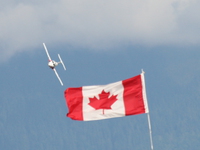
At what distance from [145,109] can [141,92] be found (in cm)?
315

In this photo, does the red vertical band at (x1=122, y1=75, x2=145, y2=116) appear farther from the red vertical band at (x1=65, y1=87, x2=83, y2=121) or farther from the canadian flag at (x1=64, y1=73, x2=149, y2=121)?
the red vertical band at (x1=65, y1=87, x2=83, y2=121)

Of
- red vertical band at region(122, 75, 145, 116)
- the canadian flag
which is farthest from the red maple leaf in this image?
red vertical band at region(122, 75, 145, 116)

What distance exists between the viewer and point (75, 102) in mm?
110312

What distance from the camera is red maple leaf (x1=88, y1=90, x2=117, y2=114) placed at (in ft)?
357

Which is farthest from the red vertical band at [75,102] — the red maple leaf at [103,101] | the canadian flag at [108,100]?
the red maple leaf at [103,101]

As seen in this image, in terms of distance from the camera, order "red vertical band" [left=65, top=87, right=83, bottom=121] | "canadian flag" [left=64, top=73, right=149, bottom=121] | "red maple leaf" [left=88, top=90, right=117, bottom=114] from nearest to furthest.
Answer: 1. "canadian flag" [left=64, top=73, right=149, bottom=121]
2. "red maple leaf" [left=88, top=90, right=117, bottom=114]
3. "red vertical band" [left=65, top=87, right=83, bottom=121]

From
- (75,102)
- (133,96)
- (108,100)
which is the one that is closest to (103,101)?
(108,100)

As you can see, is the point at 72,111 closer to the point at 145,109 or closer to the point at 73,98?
the point at 73,98

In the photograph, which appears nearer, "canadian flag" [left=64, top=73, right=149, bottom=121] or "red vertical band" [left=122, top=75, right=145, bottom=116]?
"red vertical band" [left=122, top=75, right=145, bottom=116]

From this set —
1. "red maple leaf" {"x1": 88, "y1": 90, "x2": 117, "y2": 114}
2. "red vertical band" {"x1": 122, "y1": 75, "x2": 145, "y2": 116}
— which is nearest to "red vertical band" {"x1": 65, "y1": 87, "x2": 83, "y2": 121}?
"red maple leaf" {"x1": 88, "y1": 90, "x2": 117, "y2": 114}

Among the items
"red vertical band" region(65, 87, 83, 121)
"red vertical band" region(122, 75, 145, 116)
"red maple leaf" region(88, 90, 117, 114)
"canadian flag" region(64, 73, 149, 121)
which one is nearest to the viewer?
"red vertical band" region(122, 75, 145, 116)

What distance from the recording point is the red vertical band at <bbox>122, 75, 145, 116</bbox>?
10744 cm

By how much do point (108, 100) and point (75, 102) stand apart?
18.8 ft

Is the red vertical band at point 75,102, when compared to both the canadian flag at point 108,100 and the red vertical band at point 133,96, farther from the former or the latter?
the red vertical band at point 133,96
